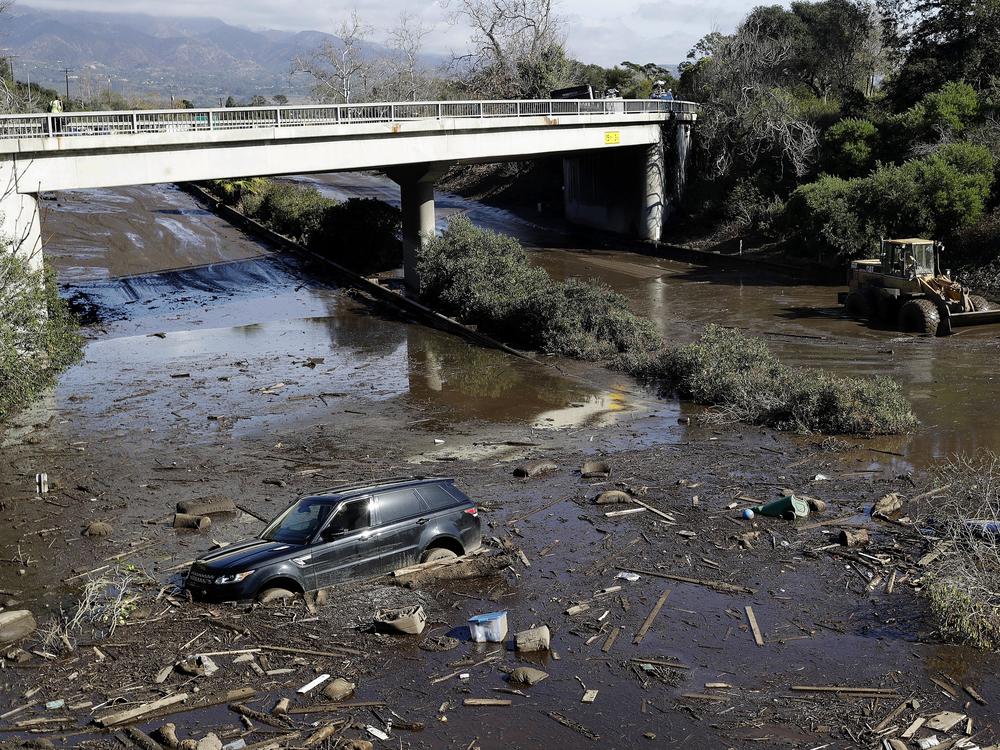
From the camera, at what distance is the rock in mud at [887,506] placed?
14.9 meters

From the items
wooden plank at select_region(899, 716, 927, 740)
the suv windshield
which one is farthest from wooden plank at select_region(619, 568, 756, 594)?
the suv windshield

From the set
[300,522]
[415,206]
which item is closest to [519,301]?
[415,206]

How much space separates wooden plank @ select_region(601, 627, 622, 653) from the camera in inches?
434

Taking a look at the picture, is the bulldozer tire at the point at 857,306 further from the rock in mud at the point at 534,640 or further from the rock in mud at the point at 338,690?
the rock in mud at the point at 338,690

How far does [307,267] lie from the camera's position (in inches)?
1768

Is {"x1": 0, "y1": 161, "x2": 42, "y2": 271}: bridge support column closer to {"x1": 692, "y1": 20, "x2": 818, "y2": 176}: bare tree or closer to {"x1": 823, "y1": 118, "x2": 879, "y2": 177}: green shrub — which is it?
{"x1": 692, "y1": 20, "x2": 818, "y2": 176}: bare tree

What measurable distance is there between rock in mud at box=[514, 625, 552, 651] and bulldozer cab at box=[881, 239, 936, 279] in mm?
22348

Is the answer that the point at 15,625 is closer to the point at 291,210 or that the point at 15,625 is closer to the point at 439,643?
the point at 439,643

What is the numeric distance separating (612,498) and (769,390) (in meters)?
7.10

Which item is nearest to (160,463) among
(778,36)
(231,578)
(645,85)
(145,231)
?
(231,578)

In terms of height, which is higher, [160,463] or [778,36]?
[778,36]

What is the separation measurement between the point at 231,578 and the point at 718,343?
15.6m

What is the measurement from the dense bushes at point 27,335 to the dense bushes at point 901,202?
29026mm

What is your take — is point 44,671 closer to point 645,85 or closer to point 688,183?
point 688,183
